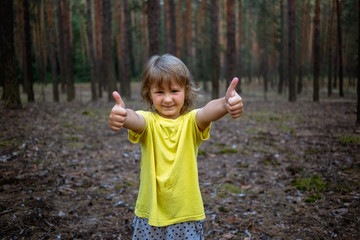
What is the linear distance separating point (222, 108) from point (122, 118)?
62cm

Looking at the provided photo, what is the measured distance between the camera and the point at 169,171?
188 cm

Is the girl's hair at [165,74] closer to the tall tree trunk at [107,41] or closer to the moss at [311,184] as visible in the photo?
the moss at [311,184]

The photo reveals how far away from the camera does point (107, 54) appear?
14.9 metres

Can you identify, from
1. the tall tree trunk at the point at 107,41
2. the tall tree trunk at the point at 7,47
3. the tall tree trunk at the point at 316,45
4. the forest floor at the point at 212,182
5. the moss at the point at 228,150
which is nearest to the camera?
the forest floor at the point at 212,182

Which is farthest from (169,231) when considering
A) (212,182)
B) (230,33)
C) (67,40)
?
(67,40)

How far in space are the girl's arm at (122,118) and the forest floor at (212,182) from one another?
195 cm

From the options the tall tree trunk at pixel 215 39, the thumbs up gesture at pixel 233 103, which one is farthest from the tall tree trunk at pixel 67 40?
the thumbs up gesture at pixel 233 103

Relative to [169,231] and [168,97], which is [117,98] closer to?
[168,97]

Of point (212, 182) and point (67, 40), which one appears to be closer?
point (212, 182)

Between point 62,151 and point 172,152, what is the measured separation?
4.85 meters

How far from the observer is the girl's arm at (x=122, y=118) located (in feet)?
5.54

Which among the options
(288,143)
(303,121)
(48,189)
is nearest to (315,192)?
(288,143)

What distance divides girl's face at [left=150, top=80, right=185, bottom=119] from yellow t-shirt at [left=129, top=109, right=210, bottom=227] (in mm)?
76

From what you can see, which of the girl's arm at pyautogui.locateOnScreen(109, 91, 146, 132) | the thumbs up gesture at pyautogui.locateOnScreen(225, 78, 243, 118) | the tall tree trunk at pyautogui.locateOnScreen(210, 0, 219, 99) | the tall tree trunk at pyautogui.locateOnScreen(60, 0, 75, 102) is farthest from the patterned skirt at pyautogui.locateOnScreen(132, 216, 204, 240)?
the tall tree trunk at pyautogui.locateOnScreen(60, 0, 75, 102)
